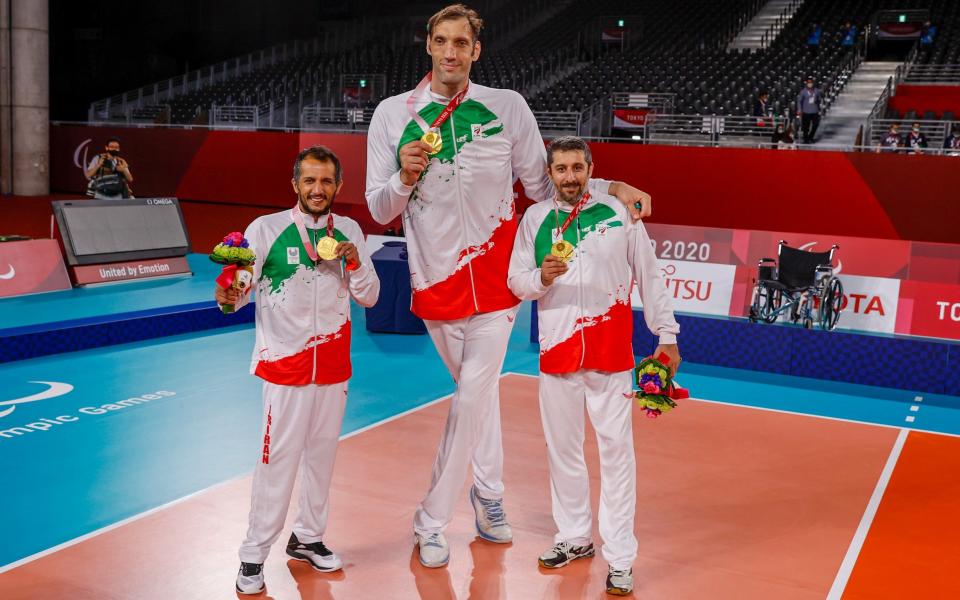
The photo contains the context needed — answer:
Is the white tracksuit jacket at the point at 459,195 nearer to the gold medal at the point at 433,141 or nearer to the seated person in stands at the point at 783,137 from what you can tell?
the gold medal at the point at 433,141

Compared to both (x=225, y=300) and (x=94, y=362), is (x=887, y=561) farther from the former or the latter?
(x=94, y=362)

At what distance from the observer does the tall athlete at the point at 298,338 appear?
12.4 ft

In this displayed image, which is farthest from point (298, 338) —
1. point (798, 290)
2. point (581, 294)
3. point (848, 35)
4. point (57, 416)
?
point (848, 35)

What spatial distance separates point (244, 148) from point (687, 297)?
15.9 m

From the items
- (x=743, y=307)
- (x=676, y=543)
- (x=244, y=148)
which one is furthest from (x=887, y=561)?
(x=244, y=148)

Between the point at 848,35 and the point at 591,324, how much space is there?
19.8 m

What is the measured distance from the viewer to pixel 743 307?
31.0 feet

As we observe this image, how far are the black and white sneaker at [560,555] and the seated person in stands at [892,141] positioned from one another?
43.8 ft

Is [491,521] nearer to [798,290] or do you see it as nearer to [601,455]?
[601,455]

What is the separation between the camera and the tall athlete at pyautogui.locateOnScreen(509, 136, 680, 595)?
3.92m

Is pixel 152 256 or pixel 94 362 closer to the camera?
pixel 94 362

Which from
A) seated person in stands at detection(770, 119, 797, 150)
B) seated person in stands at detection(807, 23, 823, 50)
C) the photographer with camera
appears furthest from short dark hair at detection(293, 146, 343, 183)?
seated person in stands at detection(807, 23, 823, 50)

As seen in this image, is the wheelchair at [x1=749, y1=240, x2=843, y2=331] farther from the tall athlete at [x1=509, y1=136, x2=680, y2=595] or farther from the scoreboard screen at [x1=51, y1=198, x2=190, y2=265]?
the scoreboard screen at [x1=51, y1=198, x2=190, y2=265]

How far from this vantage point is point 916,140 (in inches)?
611
